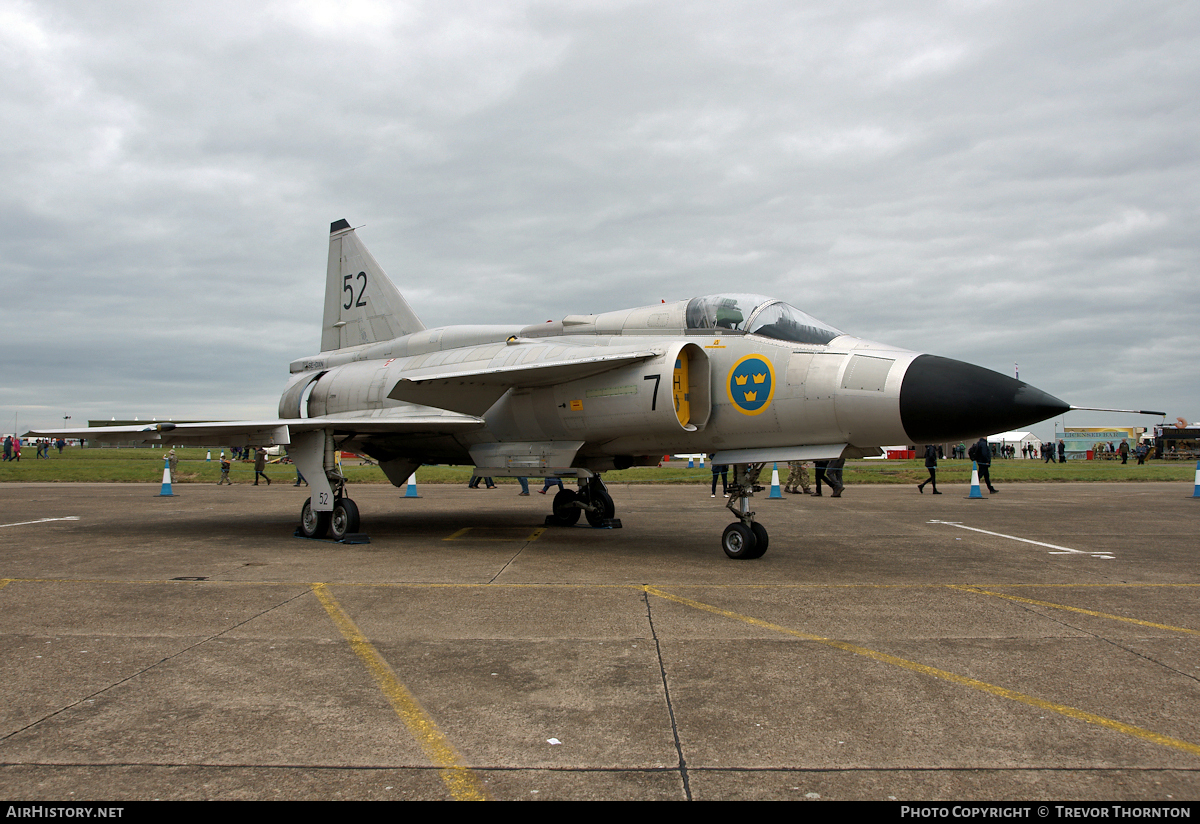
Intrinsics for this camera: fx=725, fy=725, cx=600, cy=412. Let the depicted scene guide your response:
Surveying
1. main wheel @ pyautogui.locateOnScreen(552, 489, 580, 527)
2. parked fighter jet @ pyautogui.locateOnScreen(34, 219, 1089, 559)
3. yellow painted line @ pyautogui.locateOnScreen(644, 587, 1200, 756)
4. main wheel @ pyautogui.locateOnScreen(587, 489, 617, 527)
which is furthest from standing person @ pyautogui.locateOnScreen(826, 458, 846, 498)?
yellow painted line @ pyautogui.locateOnScreen(644, 587, 1200, 756)

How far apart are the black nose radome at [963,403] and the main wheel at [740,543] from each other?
2.03 metres

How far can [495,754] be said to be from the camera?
2.82m

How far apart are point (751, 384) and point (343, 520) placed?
19.1ft

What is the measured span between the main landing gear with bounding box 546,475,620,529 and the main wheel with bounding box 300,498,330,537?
3.47m

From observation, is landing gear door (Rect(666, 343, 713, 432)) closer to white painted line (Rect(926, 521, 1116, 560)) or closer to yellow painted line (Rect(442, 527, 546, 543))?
yellow painted line (Rect(442, 527, 546, 543))

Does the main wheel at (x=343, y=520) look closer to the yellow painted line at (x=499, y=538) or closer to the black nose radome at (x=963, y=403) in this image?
the yellow painted line at (x=499, y=538)

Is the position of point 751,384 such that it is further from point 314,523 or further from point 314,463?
point 314,523

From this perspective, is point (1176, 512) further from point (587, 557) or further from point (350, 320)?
point (350, 320)

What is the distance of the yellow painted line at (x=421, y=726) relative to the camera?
254cm

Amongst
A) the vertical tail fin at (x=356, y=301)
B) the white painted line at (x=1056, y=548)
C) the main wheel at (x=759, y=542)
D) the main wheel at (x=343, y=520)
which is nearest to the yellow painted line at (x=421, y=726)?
the main wheel at (x=759, y=542)

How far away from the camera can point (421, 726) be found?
312 centimetres

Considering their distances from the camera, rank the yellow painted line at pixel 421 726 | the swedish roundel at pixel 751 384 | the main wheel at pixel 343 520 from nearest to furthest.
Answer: the yellow painted line at pixel 421 726 < the swedish roundel at pixel 751 384 < the main wheel at pixel 343 520

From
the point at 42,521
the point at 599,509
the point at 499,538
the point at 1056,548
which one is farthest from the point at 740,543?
the point at 42,521
